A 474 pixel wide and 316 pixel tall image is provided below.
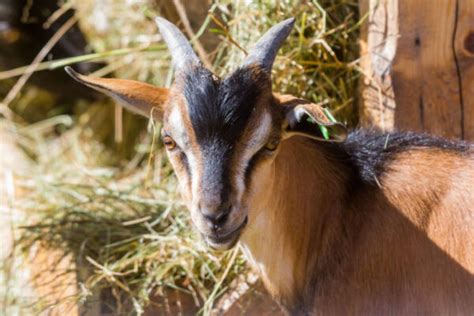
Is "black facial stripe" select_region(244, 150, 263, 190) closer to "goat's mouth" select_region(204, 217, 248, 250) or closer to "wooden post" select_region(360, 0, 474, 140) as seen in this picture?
"goat's mouth" select_region(204, 217, 248, 250)

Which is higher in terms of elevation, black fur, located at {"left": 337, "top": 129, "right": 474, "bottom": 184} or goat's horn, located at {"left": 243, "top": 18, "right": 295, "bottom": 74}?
goat's horn, located at {"left": 243, "top": 18, "right": 295, "bottom": 74}

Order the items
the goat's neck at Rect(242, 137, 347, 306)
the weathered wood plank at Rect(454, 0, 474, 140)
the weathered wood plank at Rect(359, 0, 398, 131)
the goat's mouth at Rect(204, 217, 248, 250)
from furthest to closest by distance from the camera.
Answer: the weathered wood plank at Rect(359, 0, 398, 131) < the weathered wood plank at Rect(454, 0, 474, 140) < the goat's neck at Rect(242, 137, 347, 306) < the goat's mouth at Rect(204, 217, 248, 250)

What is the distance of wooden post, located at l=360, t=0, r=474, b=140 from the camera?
4988 millimetres

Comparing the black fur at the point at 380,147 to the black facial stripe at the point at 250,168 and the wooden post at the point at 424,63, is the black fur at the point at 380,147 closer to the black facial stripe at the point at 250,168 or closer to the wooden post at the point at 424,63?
the wooden post at the point at 424,63

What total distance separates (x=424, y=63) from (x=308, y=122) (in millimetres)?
1215

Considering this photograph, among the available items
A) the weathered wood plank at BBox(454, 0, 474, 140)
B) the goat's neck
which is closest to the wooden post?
the weathered wood plank at BBox(454, 0, 474, 140)

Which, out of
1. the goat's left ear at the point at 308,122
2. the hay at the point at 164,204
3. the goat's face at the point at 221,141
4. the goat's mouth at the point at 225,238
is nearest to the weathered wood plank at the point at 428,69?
the hay at the point at 164,204

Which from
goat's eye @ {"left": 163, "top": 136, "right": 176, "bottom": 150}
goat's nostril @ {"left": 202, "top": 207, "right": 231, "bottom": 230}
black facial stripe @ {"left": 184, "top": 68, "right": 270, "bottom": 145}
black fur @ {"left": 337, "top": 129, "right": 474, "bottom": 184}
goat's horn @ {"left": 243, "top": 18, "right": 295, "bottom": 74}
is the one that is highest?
goat's horn @ {"left": 243, "top": 18, "right": 295, "bottom": 74}

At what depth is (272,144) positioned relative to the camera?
4086 millimetres

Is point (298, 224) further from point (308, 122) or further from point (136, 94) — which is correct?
point (136, 94)

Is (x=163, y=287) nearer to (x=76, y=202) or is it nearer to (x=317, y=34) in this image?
(x=76, y=202)

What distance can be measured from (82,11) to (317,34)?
109 inches

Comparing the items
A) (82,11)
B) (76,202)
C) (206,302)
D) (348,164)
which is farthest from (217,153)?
(82,11)

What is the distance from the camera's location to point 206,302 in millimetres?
5160
